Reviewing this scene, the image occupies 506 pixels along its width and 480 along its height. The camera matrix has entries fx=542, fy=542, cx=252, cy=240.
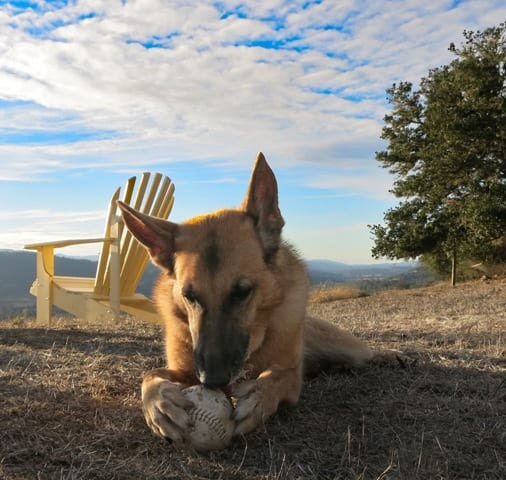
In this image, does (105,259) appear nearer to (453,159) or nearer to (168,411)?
(168,411)

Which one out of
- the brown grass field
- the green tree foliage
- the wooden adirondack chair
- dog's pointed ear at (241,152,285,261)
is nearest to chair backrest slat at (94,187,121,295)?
the wooden adirondack chair

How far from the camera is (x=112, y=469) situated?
7.03 ft

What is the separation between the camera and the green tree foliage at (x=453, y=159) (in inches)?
645

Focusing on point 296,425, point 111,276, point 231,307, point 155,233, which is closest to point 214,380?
point 231,307

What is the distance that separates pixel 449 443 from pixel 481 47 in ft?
57.5

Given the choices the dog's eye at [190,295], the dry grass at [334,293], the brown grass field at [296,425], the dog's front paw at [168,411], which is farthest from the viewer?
the dry grass at [334,293]

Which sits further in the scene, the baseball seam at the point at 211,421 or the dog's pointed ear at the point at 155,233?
the dog's pointed ear at the point at 155,233

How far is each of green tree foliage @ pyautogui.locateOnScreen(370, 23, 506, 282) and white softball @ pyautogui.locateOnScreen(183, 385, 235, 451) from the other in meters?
14.8

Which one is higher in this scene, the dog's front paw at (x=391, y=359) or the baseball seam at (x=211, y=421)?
the baseball seam at (x=211, y=421)


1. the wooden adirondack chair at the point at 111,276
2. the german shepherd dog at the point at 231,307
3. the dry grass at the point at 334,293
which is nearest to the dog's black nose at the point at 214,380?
the german shepherd dog at the point at 231,307

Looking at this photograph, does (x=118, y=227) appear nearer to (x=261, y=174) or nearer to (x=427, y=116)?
(x=261, y=174)

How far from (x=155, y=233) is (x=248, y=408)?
103 centimetres

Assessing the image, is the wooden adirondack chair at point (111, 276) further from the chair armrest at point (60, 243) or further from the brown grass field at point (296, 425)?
the brown grass field at point (296, 425)

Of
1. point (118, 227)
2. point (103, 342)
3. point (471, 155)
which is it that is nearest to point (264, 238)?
point (103, 342)
